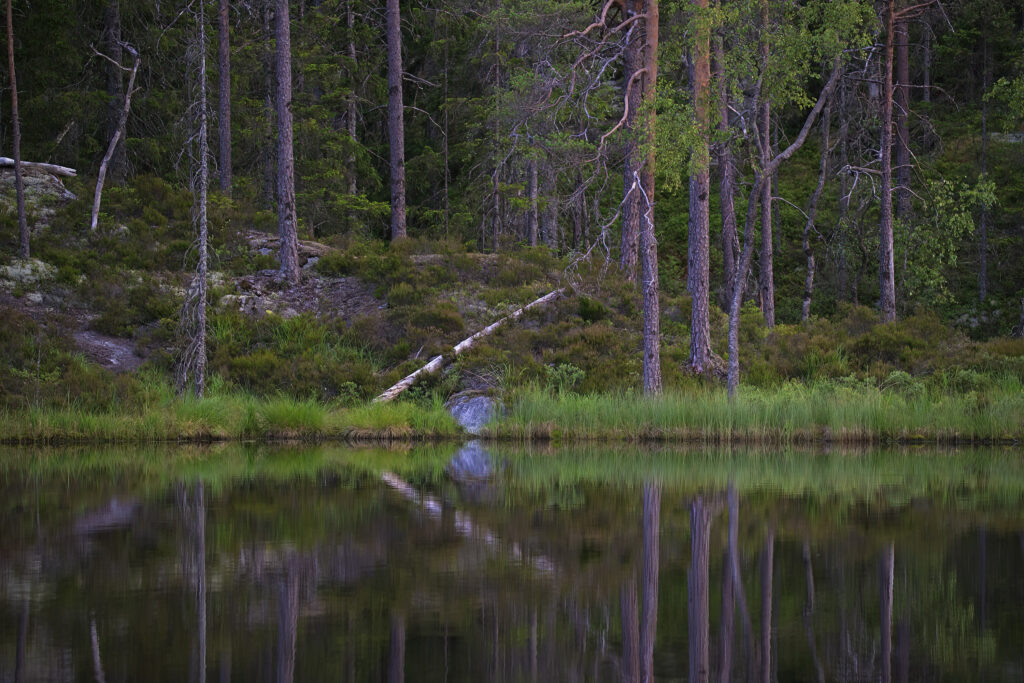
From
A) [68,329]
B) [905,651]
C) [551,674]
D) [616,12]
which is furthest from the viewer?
[616,12]

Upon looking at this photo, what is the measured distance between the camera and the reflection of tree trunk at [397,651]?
16.7ft

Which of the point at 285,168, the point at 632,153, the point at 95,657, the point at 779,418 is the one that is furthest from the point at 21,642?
the point at 285,168

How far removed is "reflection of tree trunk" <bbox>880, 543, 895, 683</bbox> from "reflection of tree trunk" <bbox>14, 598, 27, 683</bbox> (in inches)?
173

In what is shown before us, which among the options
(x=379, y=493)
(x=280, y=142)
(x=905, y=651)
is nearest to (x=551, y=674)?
(x=905, y=651)

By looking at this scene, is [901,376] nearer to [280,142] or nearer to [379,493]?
[379,493]

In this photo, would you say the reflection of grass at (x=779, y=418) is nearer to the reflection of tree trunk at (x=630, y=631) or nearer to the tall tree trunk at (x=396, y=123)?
the reflection of tree trunk at (x=630, y=631)

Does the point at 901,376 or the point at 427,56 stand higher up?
the point at 427,56

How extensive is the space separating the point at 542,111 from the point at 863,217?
18367mm

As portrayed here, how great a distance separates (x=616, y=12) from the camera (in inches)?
996

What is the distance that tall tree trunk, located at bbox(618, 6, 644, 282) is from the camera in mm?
20572

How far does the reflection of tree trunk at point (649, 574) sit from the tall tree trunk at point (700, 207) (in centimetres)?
1019

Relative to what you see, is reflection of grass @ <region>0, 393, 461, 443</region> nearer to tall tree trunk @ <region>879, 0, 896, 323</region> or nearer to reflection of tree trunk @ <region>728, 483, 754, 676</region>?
reflection of tree trunk @ <region>728, 483, 754, 676</region>

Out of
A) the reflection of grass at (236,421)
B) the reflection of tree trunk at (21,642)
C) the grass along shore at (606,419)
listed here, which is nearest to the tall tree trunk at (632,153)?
the grass along shore at (606,419)

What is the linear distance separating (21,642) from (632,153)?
1938 cm
